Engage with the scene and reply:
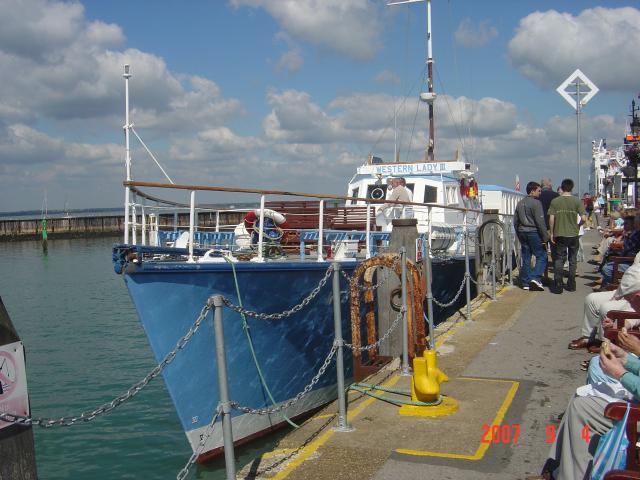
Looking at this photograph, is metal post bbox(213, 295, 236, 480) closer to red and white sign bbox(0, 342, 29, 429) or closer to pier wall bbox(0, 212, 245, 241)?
red and white sign bbox(0, 342, 29, 429)

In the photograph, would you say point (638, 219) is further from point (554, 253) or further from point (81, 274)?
point (81, 274)

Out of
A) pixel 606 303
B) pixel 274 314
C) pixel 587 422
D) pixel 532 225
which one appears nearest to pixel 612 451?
pixel 587 422

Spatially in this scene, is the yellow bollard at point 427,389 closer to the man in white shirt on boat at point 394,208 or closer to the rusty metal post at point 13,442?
the rusty metal post at point 13,442

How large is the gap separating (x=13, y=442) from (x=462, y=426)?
3.33 meters

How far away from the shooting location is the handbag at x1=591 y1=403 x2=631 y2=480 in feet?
10.2

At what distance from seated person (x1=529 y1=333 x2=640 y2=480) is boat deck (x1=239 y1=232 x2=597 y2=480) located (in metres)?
0.85

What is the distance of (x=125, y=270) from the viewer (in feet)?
19.9

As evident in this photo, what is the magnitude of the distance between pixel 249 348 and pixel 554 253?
7056 millimetres

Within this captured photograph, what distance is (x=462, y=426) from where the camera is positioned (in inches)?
205

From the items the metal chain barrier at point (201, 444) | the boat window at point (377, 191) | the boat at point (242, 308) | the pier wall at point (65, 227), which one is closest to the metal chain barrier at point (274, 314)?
the boat at point (242, 308)

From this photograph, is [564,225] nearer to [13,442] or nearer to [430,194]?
[430,194]

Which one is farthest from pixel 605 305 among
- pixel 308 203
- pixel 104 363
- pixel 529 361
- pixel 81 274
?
Result: pixel 81 274

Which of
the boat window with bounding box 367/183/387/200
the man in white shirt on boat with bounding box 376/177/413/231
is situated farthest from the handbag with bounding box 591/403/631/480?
the boat window with bounding box 367/183/387/200

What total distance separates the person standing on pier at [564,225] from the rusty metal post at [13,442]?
9763 mm
